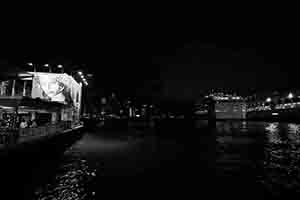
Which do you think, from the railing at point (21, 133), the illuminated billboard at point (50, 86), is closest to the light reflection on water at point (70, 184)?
the railing at point (21, 133)

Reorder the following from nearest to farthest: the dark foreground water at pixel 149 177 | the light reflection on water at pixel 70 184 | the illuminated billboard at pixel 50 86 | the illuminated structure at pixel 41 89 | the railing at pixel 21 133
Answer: the light reflection on water at pixel 70 184 → the dark foreground water at pixel 149 177 → the railing at pixel 21 133 → the illuminated structure at pixel 41 89 → the illuminated billboard at pixel 50 86

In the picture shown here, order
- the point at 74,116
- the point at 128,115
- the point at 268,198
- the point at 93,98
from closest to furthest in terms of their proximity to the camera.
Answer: the point at 268,198 → the point at 74,116 → the point at 93,98 → the point at 128,115

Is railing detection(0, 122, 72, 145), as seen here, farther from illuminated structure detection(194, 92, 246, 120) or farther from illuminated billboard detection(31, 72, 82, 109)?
illuminated structure detection(194, 92, 246, 120)

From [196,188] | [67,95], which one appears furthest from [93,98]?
[196,188]

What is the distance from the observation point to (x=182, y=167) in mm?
14773

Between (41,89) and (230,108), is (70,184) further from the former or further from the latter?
(230,108)

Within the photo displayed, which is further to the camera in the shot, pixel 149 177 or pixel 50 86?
pixel 50 86

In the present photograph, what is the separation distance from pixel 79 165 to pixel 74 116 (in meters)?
23.7

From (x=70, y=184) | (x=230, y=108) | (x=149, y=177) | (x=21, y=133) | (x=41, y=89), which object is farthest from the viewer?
(x=230, y=108)

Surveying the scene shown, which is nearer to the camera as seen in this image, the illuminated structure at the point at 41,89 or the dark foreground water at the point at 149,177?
the dark foreground water at the point at 149,177

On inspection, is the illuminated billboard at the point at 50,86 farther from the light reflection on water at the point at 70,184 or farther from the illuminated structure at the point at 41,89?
the light reflection on water at the point at 70,184

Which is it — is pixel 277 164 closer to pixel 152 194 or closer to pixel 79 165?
pixel 152 194

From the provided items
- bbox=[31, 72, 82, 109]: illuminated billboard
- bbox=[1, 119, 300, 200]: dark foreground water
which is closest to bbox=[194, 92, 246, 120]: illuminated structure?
bbox=[31, 72, 82, 109]: illuminated billboard

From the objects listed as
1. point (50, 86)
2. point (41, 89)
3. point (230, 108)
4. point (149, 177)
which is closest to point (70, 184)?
point (149, 177)
